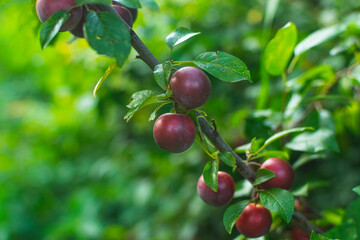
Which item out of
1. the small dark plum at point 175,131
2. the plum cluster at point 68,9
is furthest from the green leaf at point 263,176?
the plum cluster at point 68,9

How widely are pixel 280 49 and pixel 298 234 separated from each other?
409 millimetres

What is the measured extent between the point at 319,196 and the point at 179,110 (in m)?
0.93

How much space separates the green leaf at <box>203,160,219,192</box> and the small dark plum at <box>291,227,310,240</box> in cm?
29

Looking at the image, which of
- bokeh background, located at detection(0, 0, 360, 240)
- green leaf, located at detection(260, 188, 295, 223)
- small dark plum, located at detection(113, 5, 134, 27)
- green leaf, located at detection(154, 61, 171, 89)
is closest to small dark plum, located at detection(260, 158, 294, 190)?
green leaf, located at detection(260, 188, 295, 223)

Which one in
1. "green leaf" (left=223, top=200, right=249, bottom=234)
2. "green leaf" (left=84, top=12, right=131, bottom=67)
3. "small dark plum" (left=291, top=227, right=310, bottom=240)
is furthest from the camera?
"small dark plum" (left=291, top=227, right=310, bottom=240)

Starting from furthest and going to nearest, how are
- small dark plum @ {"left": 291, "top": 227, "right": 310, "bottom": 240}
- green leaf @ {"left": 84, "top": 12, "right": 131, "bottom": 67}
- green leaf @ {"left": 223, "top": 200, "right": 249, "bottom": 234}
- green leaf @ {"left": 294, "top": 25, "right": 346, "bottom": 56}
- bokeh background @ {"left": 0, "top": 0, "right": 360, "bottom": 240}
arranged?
bokeh background @ {"left": 0, "top": 0, "right": 360, "bottom": 240}
green leaf @ {"left": 294, "top": 25, "right": 346, "bottom": 56}
small dark plum @ {"left": 291, "top": 227, "right": 310, "bottom": 240}
green leaf @ {"left": 223, "top": 200, "right": 249, "bottom": 234}
green leaf @ {"left": 84, "top": 12, "right": 131, "bottom": 67}

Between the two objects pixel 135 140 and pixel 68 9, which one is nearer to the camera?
pixel 68 9

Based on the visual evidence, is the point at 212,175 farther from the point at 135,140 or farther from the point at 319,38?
the point at 135,140

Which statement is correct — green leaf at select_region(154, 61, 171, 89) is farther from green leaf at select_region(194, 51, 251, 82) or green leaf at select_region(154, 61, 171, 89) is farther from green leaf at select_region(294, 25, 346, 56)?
green leaf at select_region(294, 25, 346, 56)

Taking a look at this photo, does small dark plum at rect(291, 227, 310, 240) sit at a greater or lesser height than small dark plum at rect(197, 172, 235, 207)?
lesser

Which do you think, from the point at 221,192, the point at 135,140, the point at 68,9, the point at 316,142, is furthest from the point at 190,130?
the point at 135,140

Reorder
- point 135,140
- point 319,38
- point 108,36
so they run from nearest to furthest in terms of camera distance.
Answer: point 108,36, point 319,38, point 135,140

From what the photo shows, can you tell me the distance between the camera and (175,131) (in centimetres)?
47

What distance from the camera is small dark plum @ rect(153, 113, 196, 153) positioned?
0.48 m
